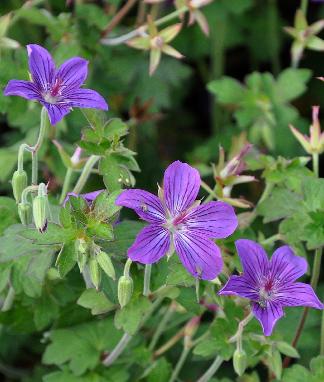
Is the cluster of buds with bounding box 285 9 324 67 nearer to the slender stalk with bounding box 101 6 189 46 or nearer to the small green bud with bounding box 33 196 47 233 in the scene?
the slender stalk with bounding box 101 6 189 46

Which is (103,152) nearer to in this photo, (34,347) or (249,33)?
(34,347)

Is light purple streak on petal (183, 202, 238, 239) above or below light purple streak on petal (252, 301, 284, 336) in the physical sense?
above

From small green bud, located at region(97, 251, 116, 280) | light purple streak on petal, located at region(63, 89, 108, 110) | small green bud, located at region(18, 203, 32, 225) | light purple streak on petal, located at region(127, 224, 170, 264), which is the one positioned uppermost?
light purple streak on petal, located at region(63, 89, 108, 110)

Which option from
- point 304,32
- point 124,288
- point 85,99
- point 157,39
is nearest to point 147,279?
point 124,288

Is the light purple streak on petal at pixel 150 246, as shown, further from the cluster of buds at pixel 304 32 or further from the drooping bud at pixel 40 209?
the cluster of buds at pixel 304 32

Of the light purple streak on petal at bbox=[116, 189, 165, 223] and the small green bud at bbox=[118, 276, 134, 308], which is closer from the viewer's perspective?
the light purple streak on petal at bbox=[116, 189, 165, 223]

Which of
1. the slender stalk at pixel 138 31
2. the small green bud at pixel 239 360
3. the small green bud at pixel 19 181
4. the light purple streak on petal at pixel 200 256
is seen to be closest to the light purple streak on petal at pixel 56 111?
the small green bud at pixel 19 181

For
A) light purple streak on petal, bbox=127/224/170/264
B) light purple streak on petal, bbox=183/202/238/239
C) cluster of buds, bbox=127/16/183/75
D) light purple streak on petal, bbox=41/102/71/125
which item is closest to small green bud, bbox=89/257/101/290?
light purple streak on petal, bbox=127/224/170/264

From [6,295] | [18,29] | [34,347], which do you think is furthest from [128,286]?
[18,29]
